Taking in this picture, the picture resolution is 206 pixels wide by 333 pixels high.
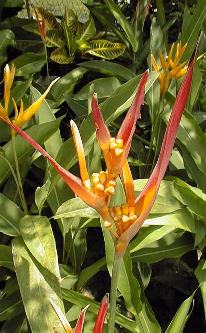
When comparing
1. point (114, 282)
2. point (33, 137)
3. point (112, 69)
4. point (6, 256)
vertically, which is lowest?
point (6, 256)

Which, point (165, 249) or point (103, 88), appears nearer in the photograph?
point (165, 249)

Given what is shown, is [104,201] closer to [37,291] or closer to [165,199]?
[37,291]

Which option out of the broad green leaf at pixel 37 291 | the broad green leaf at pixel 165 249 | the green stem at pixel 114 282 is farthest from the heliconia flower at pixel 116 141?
the broad green leaf at pixel 165 249

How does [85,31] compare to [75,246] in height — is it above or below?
above

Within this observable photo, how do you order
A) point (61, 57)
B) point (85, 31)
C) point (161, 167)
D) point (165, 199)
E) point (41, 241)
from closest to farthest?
point (161, 167) → point (41, 241) → point (165, 199) → point (61, 57) → point (85, 31)

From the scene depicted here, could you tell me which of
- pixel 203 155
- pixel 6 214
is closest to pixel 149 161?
pixel 203 155

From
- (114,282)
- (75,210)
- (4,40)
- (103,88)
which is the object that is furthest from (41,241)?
(4,40)

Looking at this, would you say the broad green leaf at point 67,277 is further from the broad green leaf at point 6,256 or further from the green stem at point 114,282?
the green stem at point 114,282
